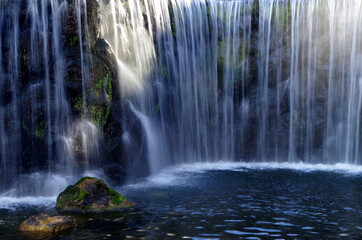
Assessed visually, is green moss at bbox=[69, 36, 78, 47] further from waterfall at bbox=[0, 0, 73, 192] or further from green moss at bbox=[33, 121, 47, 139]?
green moss at bbox=[33, 121, 47, 139]

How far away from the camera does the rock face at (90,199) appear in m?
10.1

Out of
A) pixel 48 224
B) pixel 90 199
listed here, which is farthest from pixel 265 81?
pixel 48 224

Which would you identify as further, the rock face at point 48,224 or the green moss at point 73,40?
the green moss at point 73,40

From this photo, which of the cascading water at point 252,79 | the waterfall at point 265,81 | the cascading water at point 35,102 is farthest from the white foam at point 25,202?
the waterfall at point 265,81

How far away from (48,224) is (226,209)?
14.9ft

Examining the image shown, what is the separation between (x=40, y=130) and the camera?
1315 cm

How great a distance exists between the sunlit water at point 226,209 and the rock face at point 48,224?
250mm

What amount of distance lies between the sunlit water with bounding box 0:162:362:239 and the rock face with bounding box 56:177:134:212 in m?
0.42

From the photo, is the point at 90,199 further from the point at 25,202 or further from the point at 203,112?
the point at 203,112

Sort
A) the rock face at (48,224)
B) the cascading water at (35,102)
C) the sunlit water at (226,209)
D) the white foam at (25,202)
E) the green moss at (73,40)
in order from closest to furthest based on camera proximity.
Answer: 1. the sunlit water at (226,209)
2. the rock face at (48,224)
3. the white foam at (25,202)
4. the cascading water at (35,102)
5. the green moss at (73,40)

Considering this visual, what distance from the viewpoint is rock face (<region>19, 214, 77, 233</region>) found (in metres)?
8.34

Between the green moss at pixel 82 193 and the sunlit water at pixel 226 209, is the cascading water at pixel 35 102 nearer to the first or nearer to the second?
the sunlit water at pixel 226 209

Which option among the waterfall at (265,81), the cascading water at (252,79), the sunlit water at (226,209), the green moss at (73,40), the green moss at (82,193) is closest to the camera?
the sunlit water at (226,209)

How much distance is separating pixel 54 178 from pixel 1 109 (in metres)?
3.04
